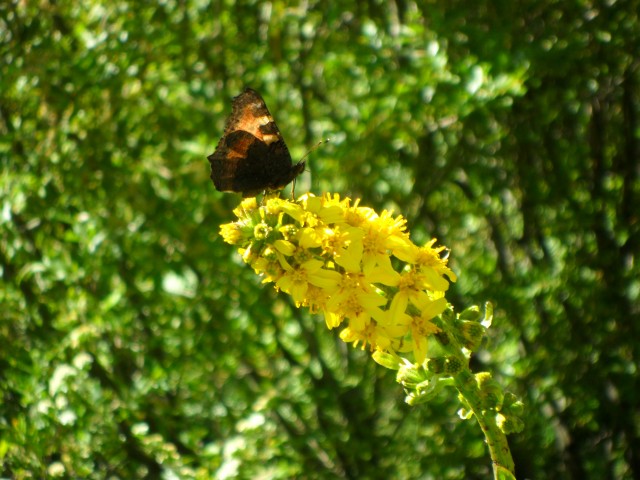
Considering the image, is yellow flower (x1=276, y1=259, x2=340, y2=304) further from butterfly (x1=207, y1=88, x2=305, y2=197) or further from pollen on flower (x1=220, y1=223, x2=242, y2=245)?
butterfly (x1=207, y1=88, x2=305, y2=197)

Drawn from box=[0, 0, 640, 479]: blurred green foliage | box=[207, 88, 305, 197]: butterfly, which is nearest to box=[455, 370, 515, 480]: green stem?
box=[207, 88, 305, 197]: butterfly

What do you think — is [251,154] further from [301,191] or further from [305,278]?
[301,191]

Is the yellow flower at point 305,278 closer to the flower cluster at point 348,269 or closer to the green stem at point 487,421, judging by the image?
the flower cluster at point 348,269

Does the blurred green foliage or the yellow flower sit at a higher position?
the blurred green foliage

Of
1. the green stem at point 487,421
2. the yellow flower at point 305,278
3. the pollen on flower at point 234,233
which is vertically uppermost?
the pollen on flower at point 234,233

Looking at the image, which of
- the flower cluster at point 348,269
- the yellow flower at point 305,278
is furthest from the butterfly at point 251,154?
the yellow flower at point 305,278

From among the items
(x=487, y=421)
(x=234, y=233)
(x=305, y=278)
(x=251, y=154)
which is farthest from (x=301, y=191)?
(x=487, y=421)
